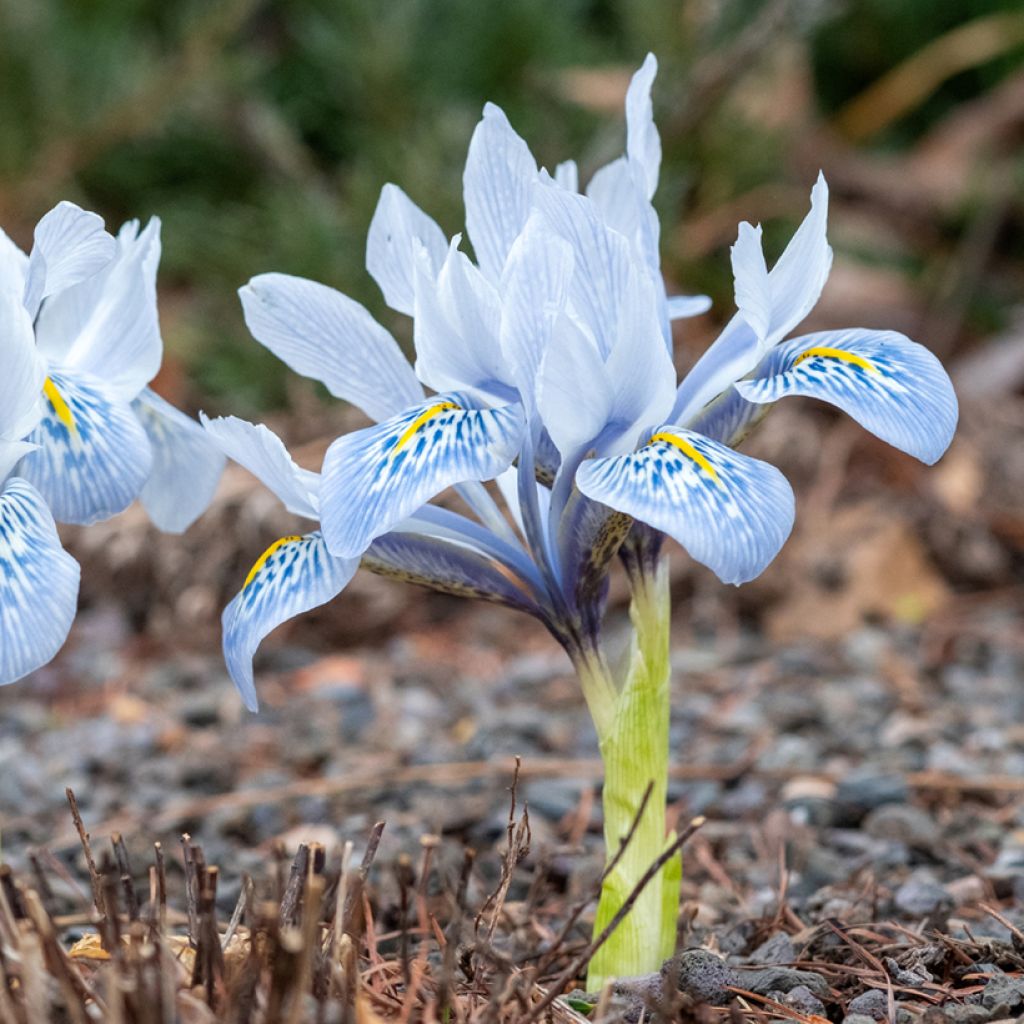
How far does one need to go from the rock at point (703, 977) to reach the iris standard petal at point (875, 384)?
676 mm

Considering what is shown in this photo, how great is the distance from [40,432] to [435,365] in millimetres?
541

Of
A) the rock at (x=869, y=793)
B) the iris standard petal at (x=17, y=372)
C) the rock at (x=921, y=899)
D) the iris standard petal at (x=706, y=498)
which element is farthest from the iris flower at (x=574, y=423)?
the rock at (x=869, y=793)

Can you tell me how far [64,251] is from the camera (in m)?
1.85

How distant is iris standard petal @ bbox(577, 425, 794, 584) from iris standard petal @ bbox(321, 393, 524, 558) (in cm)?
12

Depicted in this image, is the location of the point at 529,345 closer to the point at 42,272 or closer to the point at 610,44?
the point at 42,272

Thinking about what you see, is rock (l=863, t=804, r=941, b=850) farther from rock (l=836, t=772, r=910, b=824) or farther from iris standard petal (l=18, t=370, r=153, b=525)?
iris standard petal (l=18, t=370, r=153, b=525)

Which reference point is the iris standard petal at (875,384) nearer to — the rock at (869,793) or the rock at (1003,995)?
the rock at (1003,995)

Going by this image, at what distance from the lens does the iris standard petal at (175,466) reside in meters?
2.12

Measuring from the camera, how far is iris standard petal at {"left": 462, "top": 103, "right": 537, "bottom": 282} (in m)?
1.92

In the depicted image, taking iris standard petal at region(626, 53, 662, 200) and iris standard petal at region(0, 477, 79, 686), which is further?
iris standard petal at region(626, 53, 662, 200)

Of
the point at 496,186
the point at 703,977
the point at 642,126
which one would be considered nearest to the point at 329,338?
the point at 496,186

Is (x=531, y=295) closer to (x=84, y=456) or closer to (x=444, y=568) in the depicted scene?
(x=444, y=568)

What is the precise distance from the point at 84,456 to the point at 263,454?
0.27 m

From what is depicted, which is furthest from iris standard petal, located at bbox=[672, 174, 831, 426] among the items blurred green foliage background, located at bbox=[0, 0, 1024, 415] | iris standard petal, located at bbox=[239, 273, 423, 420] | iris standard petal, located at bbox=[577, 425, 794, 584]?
blurred green foliage background, located at bbox=[0, 0, 1024, 415]
